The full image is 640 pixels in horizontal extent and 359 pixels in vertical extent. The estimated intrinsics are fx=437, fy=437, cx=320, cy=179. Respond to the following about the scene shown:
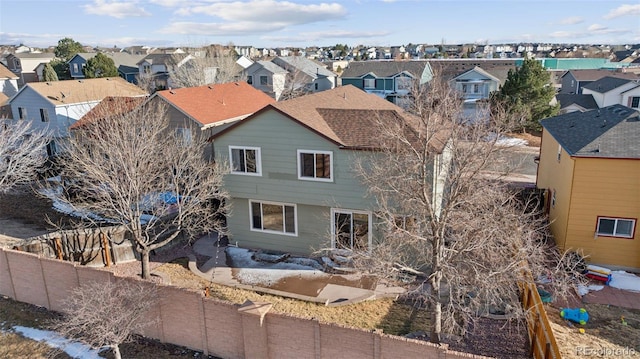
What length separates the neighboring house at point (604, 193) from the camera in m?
16.8

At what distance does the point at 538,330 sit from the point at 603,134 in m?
10.6

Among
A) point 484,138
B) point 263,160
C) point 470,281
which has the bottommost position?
point 470,281

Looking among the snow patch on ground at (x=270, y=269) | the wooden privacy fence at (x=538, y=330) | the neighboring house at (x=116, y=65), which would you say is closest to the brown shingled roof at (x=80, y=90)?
the snow patch on ground at (x=270, y=269)

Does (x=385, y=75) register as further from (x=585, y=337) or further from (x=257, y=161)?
(x=585, y=337)

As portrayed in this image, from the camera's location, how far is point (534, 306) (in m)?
11.7

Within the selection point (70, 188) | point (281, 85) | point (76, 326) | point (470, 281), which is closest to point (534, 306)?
point (470, 281)

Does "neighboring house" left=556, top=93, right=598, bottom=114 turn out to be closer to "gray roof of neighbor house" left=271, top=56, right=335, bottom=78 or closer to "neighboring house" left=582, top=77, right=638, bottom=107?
"neighboring house" left=582, top=77, right=638, bottom=107

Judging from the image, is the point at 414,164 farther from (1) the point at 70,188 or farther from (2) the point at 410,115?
(1) the point at 70,188

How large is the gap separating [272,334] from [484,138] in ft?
25.1

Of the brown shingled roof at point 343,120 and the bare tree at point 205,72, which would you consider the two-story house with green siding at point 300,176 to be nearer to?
the brown shingled roof at point 343,120

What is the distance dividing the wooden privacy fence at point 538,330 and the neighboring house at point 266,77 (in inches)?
1855

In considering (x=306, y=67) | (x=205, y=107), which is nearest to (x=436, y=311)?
(x=205, y=107)

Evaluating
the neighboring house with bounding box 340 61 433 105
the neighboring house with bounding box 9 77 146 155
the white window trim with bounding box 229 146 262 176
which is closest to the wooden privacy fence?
the white window trim with bounding box 229 146 262 176

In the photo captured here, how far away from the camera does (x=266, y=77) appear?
57.3 m
